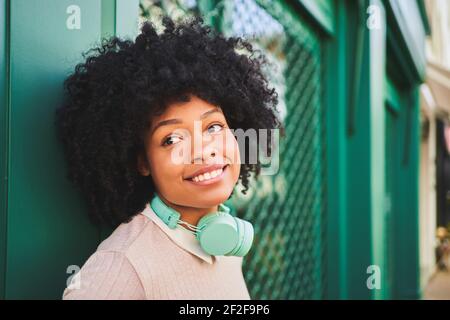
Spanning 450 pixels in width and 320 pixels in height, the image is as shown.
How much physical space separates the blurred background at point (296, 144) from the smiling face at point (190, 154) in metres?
0.23

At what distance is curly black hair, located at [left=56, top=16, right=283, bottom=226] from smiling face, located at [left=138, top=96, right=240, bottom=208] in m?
0.03

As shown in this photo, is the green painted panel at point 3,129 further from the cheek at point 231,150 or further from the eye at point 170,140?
the cheek at point 231,150

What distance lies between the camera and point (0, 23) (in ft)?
3.48

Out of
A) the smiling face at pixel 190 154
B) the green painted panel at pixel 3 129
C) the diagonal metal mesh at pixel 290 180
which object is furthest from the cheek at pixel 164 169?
the diagonal metal mesh at pixel 290 180

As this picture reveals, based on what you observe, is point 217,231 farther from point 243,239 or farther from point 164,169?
point 164,169

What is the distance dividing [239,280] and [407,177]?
17.5ft

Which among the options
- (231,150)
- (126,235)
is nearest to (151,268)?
(126,235)

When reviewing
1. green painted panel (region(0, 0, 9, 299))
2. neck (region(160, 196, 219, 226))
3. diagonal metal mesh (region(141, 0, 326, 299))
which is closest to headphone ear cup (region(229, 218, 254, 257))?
neck (region(160, 196, 219, 226))

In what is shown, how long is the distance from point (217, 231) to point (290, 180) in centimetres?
190

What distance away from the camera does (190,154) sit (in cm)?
112

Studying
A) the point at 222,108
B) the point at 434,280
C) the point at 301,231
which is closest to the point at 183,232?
the point at 222,108

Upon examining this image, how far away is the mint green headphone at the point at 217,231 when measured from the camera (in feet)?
3.70

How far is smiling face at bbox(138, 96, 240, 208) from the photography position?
1.12 metres

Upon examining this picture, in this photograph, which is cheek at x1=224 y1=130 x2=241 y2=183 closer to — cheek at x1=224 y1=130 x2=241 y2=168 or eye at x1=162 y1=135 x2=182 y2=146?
cheek at x1=224 y1=130 x2=241 y2=168
